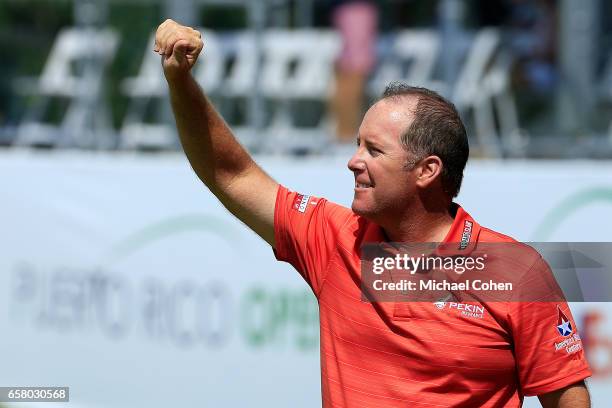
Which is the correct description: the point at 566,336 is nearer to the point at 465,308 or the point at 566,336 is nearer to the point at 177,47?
the point at 465,308

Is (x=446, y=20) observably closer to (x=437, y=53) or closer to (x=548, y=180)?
(x=437, y=53)

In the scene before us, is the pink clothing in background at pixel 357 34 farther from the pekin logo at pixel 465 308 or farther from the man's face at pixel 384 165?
the pekin logo at pixel 465 308

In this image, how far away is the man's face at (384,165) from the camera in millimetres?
3006

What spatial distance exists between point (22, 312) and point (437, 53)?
147 inches

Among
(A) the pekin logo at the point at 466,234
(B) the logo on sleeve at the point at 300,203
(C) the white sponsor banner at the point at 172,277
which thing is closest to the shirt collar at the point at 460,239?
(A) the pekin logo at the point at 466,234

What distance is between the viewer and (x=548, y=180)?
18.8 feet

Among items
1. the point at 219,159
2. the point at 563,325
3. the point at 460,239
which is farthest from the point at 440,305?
the point at 219,159

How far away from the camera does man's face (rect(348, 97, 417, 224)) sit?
9.86 feet

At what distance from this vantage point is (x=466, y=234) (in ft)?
9.91

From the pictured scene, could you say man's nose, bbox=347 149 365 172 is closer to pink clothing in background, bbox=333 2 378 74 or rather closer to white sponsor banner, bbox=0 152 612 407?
white sponsor banner, bbox=0 152 612 407

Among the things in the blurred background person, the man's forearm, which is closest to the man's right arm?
the man's forearm

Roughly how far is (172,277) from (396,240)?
352 centimetres

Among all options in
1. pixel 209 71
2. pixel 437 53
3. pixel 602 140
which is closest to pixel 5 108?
pixel 209 71

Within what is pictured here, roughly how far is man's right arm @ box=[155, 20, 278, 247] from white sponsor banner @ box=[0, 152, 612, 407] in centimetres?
261
